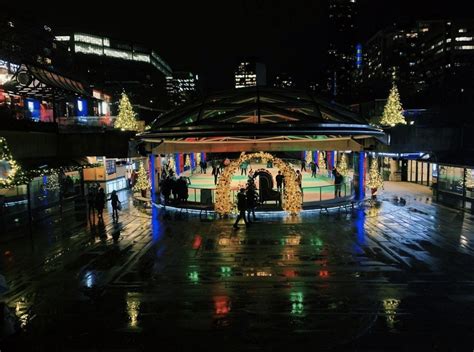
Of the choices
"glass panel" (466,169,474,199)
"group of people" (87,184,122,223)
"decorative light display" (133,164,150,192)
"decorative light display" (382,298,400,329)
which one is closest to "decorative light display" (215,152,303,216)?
"group of people" (87,184,122,223)

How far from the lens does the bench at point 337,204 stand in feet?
69.4

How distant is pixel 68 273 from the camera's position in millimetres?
11383

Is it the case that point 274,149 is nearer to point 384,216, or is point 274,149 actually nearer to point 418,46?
point 384,216

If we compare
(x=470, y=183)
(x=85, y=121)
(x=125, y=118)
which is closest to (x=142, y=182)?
(x=85, y=121)

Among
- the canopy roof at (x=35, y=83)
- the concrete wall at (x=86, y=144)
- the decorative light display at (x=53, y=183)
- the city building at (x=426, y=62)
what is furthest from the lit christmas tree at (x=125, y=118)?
the city building at (x=426, y=62)

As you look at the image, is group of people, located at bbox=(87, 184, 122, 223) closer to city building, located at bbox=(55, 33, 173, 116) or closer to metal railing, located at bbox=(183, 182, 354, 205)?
metal railing, located at bbox=(183, 182, 354, 205)

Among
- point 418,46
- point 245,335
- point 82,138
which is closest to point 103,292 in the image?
point 245,335

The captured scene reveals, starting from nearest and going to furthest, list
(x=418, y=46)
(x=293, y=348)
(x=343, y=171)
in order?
1. (x=293, y=348)
2. (x=343, y=171)
3. (x=418, y=46)

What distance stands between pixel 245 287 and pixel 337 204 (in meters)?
13.3

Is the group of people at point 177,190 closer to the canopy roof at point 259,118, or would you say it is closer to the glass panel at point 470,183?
the canopy roof at point 259,118

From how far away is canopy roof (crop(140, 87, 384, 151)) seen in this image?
17422 millimetres

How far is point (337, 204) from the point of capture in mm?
22078

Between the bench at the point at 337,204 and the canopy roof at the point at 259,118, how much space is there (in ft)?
13.0

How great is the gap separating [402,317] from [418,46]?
13278 centimetres
